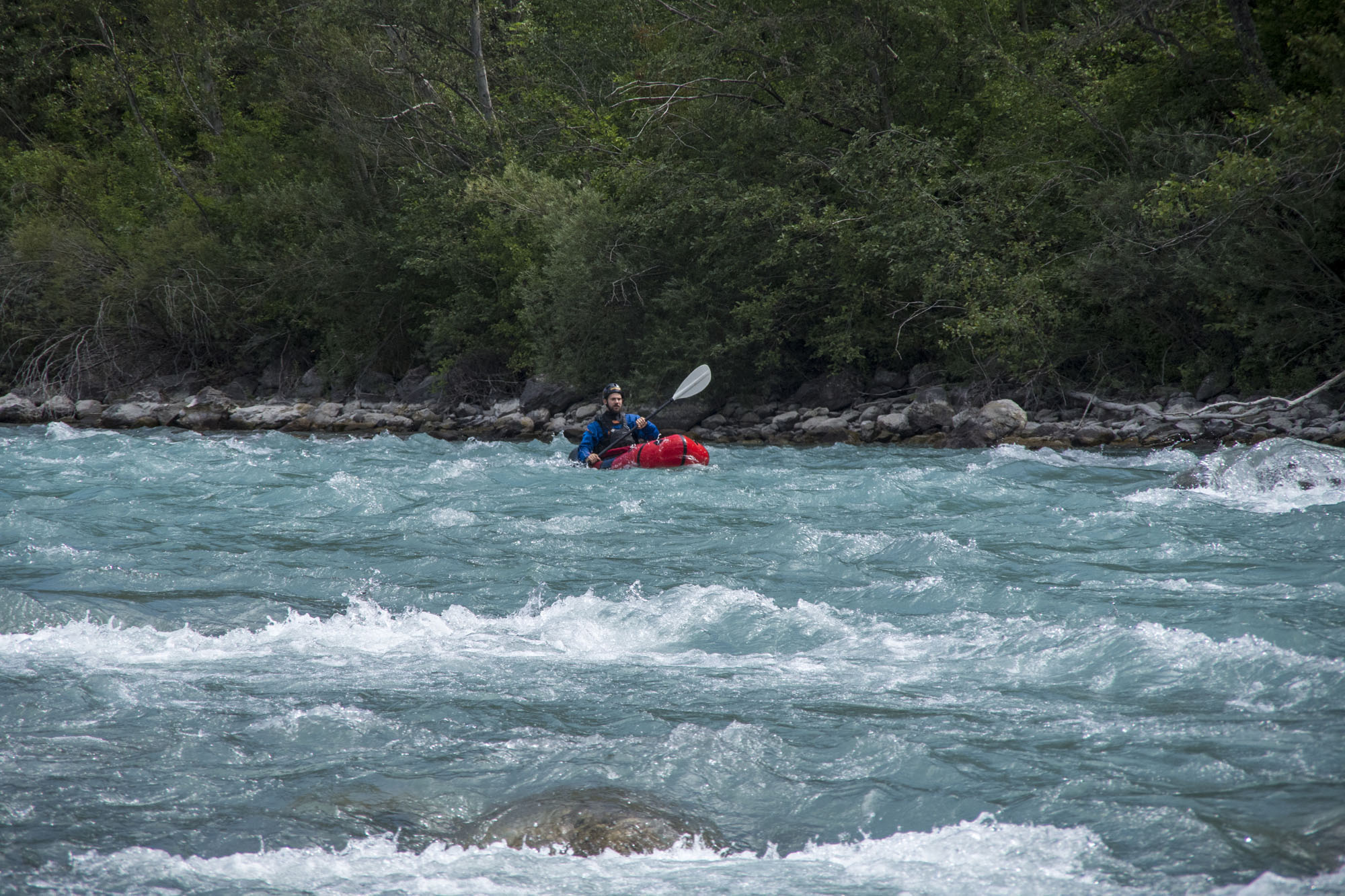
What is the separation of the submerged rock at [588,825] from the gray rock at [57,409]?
799 inches

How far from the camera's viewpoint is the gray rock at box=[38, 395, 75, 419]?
19938 mm

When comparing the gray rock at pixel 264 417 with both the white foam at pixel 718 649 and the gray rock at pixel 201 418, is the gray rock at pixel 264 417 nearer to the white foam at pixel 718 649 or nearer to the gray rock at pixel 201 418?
the gray rock at pixel 201 418

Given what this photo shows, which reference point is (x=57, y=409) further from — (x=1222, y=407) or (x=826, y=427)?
(x=1222, y=407)

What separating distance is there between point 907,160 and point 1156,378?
14.6ft

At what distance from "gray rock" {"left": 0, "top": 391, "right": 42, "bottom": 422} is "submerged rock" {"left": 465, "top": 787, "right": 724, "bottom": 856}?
20270 mm

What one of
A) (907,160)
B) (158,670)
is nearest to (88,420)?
(907,160)

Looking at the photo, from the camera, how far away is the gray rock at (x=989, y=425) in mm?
13023

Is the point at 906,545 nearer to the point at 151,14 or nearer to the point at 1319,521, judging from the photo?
the point at 1319,521

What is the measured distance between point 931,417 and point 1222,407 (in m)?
3.44

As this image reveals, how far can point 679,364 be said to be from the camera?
664 inches

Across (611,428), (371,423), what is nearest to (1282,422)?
(611,428)

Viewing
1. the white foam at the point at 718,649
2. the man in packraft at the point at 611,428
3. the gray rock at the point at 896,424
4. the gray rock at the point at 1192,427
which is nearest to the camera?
the white foam at the point at 718,649

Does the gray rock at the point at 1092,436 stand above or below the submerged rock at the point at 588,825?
above

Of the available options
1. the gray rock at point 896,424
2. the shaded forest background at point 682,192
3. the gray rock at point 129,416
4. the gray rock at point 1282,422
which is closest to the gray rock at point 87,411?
the gray rock at point 129,416
